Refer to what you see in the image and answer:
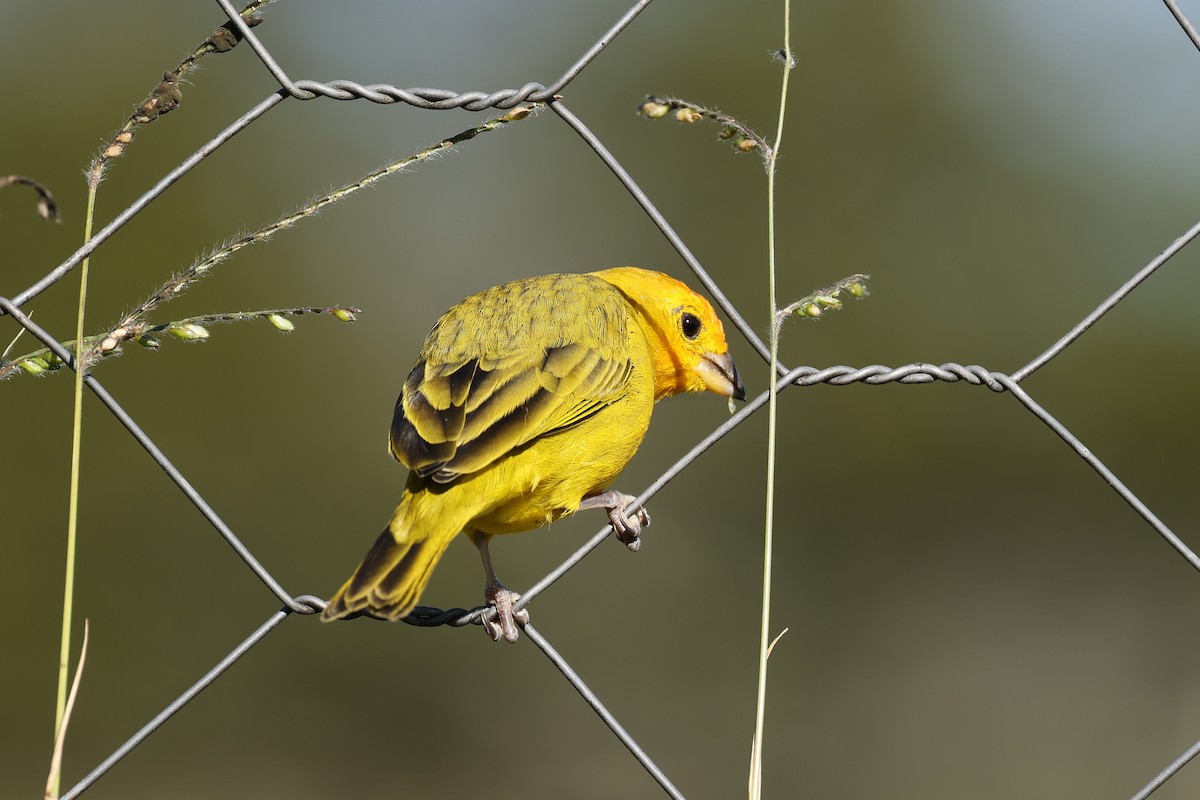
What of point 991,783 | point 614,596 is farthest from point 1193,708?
point 614,596

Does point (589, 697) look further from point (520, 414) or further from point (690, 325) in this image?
point (690, 325)

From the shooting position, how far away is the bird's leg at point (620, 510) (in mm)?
3332

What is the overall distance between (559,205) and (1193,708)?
21.2 ft

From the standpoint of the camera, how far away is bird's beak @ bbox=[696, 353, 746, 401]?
401 centimetres

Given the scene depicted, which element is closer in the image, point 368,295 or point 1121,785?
point 368,295

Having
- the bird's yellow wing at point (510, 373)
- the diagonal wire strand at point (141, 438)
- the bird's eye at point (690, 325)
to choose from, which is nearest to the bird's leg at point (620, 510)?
the bird's yellow wing at point (510, 373)

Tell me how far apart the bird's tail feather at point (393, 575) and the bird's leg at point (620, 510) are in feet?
1.87

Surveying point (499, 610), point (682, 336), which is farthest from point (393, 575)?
point (682, 336)

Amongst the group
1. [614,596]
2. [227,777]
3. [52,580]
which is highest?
[52,580]

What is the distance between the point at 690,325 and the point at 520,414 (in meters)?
1.02

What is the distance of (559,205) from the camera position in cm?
973

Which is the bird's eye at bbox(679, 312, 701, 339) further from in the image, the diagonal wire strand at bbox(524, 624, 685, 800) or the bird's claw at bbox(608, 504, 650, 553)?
the diagonal wire strand at bbox(524, 624, 685, 800)

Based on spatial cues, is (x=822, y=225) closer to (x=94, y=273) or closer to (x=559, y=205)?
(x=559, y=205)

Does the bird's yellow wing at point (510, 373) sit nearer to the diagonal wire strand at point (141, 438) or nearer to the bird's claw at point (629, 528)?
the bird's claw at point (629, 528)
